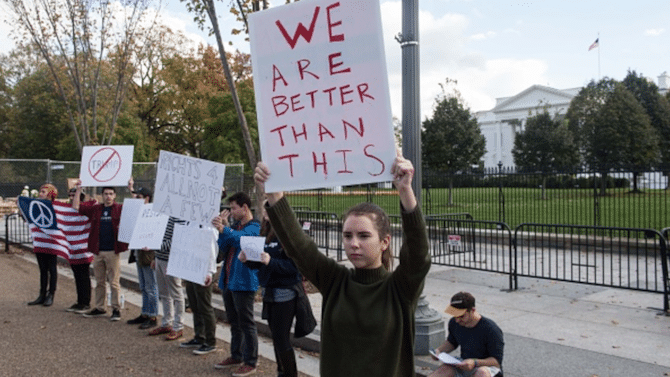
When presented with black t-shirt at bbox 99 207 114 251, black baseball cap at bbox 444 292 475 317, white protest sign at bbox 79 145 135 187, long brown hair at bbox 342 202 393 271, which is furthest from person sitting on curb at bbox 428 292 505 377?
white protest sign at bbox 79 145 135 187

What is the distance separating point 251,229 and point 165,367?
1816 mm

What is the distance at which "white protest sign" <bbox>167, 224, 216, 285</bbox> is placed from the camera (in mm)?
6398

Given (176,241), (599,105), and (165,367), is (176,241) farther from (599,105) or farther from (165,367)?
(599,105)

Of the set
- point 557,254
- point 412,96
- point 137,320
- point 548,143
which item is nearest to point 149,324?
point 137,320

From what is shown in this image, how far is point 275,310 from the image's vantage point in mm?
5301

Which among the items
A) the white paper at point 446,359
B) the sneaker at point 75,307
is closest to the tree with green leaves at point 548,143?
the sneaker at point 75,307

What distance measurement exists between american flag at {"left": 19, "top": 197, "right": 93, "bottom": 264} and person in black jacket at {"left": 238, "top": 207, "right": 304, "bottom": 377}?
15.8 feet

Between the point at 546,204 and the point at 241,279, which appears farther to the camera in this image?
the point at 546,204

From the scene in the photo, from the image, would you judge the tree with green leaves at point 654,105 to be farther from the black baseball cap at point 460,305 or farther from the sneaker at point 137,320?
the black baseball cap at point 460,305

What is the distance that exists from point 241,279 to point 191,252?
984 millimetres

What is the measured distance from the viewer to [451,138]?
27484 millimetres

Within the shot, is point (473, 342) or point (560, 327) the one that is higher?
point (473, 342)

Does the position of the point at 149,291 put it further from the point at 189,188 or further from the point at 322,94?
the point at 322,94

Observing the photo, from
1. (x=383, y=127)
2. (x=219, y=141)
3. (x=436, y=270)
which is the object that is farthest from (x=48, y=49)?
(x=219, y=141)
